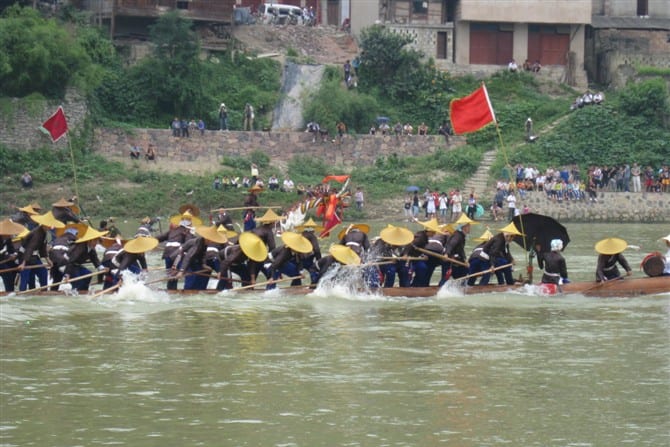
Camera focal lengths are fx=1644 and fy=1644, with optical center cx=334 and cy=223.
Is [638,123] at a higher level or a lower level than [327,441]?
higher

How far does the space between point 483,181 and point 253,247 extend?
25429 mm

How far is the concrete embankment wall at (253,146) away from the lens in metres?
51.2

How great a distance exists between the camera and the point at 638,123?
54812mm

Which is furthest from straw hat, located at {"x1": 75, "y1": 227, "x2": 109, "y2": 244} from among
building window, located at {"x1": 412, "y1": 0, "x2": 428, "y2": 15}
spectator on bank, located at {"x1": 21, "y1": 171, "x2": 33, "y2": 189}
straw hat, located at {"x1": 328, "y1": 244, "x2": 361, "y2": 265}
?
building window, located at {"x1": 412, "y1": 0, "x2": 428, "y2": 15}

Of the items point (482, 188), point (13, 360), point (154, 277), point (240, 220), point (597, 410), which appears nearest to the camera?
point (597, 410)

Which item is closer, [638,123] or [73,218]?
[73,218]

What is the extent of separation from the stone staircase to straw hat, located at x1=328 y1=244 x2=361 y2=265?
78.6 ft

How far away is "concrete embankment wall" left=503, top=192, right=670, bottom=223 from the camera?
164 feet

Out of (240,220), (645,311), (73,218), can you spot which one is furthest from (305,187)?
(645,311)

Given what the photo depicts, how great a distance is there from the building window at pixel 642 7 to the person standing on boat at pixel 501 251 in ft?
119

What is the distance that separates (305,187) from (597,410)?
31211 millimetres

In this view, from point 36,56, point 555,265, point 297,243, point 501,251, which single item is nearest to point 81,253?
point 297,243

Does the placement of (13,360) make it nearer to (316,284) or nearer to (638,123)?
(316,284)

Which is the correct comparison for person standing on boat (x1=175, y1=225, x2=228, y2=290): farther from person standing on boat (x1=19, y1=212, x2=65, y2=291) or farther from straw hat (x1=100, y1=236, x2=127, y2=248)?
person standing on boat (x1=19, y1=212, x2=65, y2=291)
